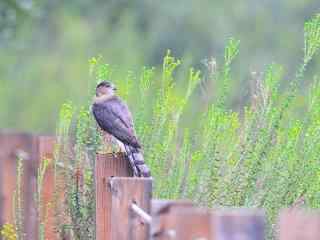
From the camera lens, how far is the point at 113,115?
21.7 ft

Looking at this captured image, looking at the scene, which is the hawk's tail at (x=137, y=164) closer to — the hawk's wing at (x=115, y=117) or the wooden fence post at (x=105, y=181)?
the wooden fence post at (x=105, y=181)

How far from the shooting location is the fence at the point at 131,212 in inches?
119

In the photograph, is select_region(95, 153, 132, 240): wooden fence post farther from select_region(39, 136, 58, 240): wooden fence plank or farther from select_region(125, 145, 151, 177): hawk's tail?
select_region(39, 136, 58, 240): wooden fence plank

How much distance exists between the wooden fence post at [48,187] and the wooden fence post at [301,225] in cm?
260

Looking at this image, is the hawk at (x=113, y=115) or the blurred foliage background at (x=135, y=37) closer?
the hawk at (x=113, y=115)

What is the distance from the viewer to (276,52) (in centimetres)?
2453

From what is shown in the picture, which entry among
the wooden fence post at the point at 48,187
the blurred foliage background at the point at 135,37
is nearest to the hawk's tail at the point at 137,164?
the wooden fence post at the point at 48,187

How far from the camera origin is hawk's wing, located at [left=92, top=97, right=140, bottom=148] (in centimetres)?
619

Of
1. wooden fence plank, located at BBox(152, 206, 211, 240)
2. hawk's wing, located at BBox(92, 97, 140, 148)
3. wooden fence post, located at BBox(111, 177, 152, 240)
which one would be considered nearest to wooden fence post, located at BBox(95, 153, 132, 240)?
wooden fence post, located at BBox(111, 177, 152, 240)

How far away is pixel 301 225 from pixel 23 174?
3.81 meters

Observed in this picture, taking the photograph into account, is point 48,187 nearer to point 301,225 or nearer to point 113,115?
point 113,115

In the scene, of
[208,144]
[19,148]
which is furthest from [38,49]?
[208,144]

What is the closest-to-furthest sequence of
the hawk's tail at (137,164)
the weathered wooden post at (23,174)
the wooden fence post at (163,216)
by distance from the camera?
the wooden fence post at (163,216)
the hawk's tail at (137,164)
the weathered wooden post at (23,174)

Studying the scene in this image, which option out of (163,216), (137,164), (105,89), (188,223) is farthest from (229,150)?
(188,223)
